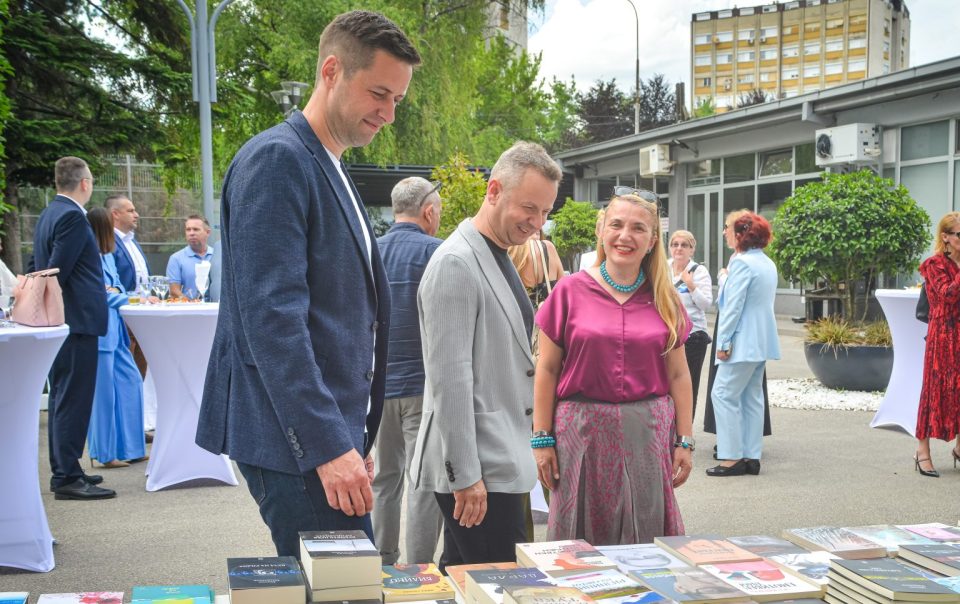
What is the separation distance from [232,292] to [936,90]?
15.9 meters

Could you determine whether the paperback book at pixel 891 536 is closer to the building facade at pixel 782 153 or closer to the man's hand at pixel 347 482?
the man's hand at pixel 347 482

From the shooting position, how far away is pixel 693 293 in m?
6.70

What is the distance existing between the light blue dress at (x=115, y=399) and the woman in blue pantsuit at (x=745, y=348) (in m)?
4.42

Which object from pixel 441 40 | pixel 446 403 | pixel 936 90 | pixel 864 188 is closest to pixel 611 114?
pixel 441 40

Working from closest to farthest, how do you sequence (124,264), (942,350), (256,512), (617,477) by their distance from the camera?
(617,477), (256,512), (942,350), (124,264)

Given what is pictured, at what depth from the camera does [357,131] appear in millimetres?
1907

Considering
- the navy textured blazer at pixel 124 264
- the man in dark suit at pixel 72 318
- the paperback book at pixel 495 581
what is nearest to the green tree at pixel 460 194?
the navy textured blazer at pixel 124 264

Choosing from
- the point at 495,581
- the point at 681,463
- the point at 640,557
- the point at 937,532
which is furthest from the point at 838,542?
the point at 681,463

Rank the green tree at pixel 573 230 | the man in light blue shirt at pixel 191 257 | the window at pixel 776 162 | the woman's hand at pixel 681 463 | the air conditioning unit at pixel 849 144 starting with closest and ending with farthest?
1. the woman's hand at pixel 681 463
2. the man in light blue shirt at pixel 191 257
3. the air conditioning unit at pixel 849 144
4. the window at pixel 776 162
5. the green tree at pixel 573 230

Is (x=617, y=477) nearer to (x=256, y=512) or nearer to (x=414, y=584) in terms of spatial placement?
(x=414, y=584)

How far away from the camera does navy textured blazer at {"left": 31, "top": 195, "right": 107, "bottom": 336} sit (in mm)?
5387

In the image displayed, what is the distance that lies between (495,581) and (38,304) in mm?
3426

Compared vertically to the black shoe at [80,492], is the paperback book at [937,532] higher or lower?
higher

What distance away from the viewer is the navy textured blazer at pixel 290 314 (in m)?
1.68
